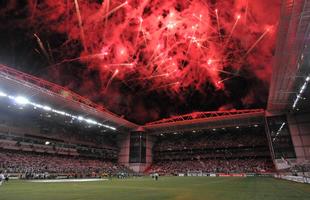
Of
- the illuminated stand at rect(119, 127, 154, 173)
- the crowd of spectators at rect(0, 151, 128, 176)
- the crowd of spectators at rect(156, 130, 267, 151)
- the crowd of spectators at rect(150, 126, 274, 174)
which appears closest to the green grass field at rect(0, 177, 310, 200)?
the crowd of spectators at rect(0, 151, 128, 176)

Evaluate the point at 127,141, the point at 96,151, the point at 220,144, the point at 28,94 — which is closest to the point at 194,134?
the point at 220,144

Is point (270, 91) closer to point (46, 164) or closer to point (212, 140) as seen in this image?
point (212, 140)

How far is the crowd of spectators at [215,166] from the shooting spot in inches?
2397

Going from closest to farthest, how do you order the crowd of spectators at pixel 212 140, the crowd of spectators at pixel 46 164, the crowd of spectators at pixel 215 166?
the crowd of spectators at pixel 46 164 → the crowd of spectators at pixel 215 166 → the crowd of spectators at pixel 212 140

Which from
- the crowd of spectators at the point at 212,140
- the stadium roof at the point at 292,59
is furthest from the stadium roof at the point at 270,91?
the crowd of spectators at the point at 212,140

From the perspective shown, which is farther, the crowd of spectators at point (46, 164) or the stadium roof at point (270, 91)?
the crowd of spectators at point (46, 164)

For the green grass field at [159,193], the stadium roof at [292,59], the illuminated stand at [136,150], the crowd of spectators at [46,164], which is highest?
the stadium roof at [292,59]

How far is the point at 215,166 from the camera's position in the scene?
225 ft

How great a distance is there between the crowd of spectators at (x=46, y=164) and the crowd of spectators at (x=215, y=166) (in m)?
17.3

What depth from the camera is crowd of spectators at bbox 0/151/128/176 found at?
139 ft

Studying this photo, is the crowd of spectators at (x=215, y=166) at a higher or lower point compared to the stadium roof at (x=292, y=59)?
lower

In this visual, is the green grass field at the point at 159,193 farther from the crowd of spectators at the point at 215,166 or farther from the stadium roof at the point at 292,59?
the crowd of spectators at the point at 215,166

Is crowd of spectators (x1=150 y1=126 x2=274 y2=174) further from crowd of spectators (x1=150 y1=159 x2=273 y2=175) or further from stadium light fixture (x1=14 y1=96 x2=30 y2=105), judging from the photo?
stadium light fixture (x1=14 y1=96 x2=30 y2=105)

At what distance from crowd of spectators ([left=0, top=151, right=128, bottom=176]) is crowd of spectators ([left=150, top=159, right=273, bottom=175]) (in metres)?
17.3
